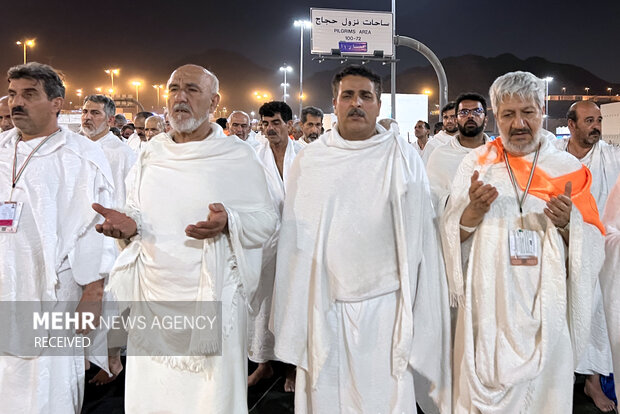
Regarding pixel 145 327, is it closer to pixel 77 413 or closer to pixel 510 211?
pixel 77 413

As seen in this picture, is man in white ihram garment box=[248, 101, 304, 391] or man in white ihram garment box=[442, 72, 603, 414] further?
man in white ihram garment box=[248, 101, 304, 391]

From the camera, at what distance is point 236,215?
2.95 m

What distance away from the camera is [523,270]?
9.48 ft

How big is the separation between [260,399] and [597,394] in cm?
284

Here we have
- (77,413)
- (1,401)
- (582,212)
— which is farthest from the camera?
(77,413)

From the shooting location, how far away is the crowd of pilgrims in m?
2.84

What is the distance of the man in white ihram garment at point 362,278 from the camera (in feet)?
9.45

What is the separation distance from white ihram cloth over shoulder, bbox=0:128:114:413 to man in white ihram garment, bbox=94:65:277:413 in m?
0.30

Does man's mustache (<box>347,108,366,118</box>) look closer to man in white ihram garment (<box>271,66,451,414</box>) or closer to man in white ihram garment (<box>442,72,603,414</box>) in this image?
man in white ihram garment (<box>271,66,451,414</box>)

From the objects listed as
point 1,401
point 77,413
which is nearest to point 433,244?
point 77,413

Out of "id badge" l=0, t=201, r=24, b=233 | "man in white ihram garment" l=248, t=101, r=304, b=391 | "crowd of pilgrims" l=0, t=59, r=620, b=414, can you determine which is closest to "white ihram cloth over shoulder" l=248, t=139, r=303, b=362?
"man in white ihram garment" l=248, t=101, r=304, b=391

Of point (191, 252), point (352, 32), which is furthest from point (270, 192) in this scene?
point (352, 32)

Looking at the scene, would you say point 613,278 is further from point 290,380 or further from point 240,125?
point 240,125

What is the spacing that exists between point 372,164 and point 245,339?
140 centimetres
